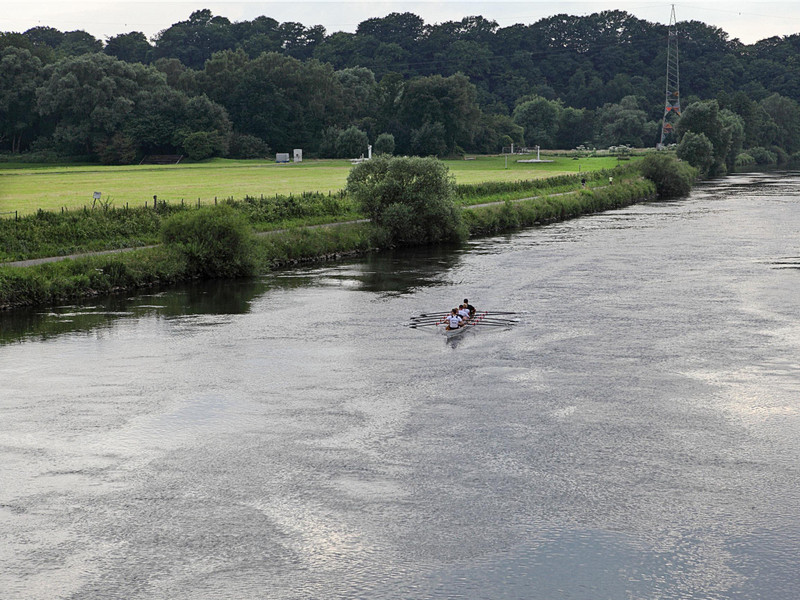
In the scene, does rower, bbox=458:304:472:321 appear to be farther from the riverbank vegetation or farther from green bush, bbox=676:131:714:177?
green bush, bbox=676:131:714:177

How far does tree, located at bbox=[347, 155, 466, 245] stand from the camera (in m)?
66.8

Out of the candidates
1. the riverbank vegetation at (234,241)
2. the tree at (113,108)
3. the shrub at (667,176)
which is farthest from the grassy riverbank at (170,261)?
the tree at (113,108)

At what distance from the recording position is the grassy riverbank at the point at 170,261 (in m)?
44.5

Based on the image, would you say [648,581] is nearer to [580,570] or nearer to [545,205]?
[580,570]

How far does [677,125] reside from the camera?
521 ft

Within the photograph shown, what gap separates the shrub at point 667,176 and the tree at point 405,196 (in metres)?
55.7

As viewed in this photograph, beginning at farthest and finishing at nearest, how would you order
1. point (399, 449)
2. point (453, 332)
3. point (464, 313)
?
1. point (464, 313)
2. point (453, 332)
3. point (399, 449)

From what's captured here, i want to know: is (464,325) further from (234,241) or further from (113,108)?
(113,108)

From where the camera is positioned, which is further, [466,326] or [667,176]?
[667,176]

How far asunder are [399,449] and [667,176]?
99.2 meters

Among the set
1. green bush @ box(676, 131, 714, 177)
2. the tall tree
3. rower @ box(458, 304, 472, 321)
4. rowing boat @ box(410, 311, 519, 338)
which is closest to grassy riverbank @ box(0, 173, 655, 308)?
rowing boat @ box(410, 311, 519, 338)

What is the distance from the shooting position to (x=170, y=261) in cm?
5128

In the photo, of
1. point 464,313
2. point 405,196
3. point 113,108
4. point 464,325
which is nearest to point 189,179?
point 113,108

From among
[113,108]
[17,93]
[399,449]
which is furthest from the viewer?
[113,108]
